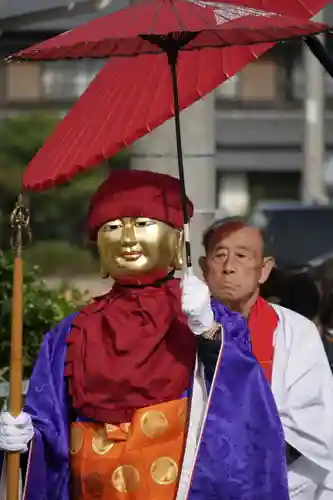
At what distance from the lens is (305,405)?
3844 mm

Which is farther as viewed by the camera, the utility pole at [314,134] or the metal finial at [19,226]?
the utility pole at [314,134]

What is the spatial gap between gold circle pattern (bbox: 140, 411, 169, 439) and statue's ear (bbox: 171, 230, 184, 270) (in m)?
0.47

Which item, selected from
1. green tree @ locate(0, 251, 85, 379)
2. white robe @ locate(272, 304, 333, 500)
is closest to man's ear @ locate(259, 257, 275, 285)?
white robe @ locate(272, 304, 333, 500)

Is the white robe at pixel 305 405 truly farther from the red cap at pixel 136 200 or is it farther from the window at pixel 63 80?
the window at pixel 63 80

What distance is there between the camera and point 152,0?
11.6ft

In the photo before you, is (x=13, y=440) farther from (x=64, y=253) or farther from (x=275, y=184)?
(x=275, y=184)

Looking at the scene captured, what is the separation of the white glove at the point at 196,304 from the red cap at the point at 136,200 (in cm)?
30

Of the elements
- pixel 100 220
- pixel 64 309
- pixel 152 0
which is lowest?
pixel 64 309

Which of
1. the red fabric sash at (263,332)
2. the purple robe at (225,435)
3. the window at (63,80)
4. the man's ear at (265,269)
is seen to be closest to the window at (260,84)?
the window at (63,80)

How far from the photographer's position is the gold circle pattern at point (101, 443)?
3.57 metres

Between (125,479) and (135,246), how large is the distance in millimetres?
687

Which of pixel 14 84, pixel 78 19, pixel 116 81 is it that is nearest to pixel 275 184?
pixel 14 84

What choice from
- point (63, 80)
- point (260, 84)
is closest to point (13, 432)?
point (63, 80)

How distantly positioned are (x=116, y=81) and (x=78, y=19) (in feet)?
6.41
